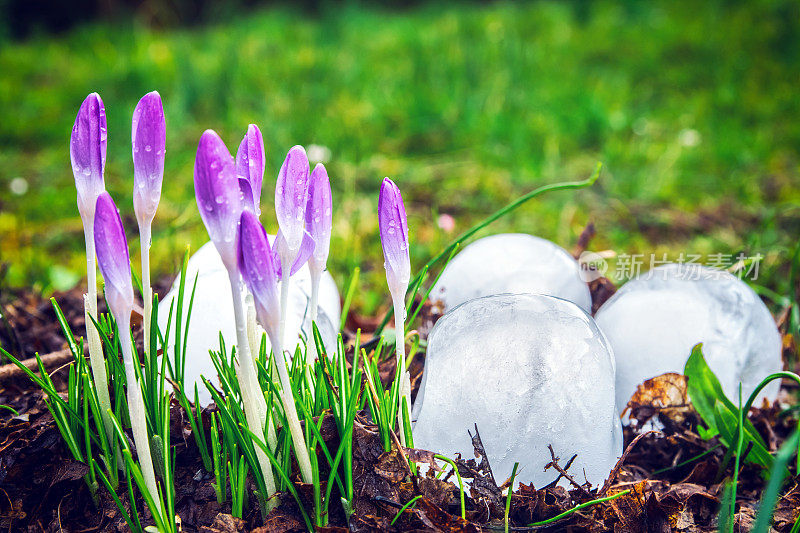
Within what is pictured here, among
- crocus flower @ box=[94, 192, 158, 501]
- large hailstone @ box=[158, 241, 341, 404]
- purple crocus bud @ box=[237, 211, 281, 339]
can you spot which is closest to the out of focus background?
large hailstone @ box=[158, 241, 341, 404]

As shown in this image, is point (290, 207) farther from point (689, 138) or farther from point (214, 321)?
point (689, 138)

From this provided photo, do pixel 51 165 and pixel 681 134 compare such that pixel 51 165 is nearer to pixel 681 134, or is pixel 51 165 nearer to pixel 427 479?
pixel 427 479

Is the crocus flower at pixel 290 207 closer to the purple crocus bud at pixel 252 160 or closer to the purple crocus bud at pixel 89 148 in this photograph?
the purple crocus bud at pixel 252 160

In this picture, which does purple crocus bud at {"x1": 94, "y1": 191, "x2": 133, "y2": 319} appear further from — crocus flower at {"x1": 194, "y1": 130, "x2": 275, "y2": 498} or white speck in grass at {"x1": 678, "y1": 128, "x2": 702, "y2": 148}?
white speck in grass at {"x1": 678, "y1": 128, "x2": 702, "y2": 148}

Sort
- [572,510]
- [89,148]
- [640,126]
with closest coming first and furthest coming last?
[89,148]
[572,510]
[640,126]

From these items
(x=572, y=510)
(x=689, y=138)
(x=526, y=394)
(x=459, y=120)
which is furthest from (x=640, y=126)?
Answer: (x=572, y=510)
